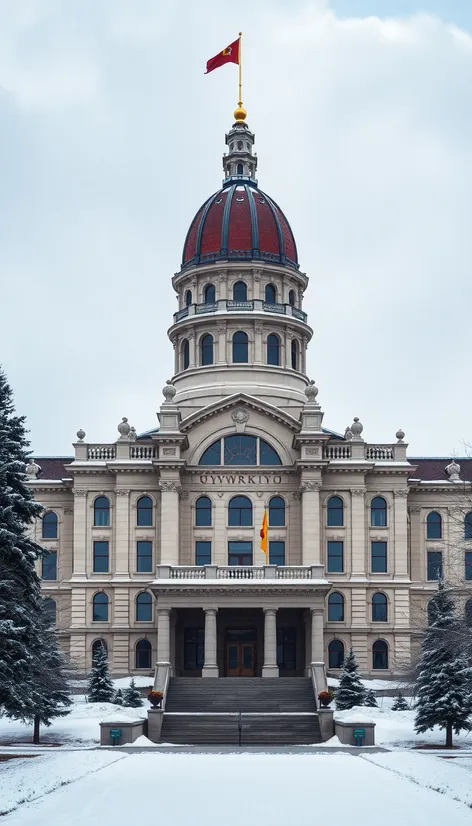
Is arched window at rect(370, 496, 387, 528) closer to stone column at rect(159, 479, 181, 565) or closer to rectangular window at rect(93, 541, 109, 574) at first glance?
stone column at rect(159, 479, 181, 565)

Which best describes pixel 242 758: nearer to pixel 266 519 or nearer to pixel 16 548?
pixel 16 548

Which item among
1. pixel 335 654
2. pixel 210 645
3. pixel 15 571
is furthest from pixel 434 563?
pixel 15 571

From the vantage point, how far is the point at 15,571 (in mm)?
38281

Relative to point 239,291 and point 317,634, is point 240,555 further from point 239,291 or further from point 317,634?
point 239,291

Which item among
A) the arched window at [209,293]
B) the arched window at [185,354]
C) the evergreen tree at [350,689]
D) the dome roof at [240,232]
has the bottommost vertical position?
the evergreen tree at [350,689]

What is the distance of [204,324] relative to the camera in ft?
246

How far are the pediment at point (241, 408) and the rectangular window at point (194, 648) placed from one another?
1093 centimetres

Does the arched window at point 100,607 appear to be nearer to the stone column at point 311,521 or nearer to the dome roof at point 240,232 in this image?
the stone column at point 311,521

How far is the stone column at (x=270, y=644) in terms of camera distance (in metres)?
60.1

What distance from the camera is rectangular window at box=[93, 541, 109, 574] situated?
6912 cm

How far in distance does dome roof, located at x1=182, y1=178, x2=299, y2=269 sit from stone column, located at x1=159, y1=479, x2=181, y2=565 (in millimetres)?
16373

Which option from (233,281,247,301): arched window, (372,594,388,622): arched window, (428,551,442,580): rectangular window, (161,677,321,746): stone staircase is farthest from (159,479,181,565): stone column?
(428,551,442,580): rectangular window

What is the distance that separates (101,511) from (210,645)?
39.9 ft

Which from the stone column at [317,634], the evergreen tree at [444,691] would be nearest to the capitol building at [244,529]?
the stone column at [317,634]
